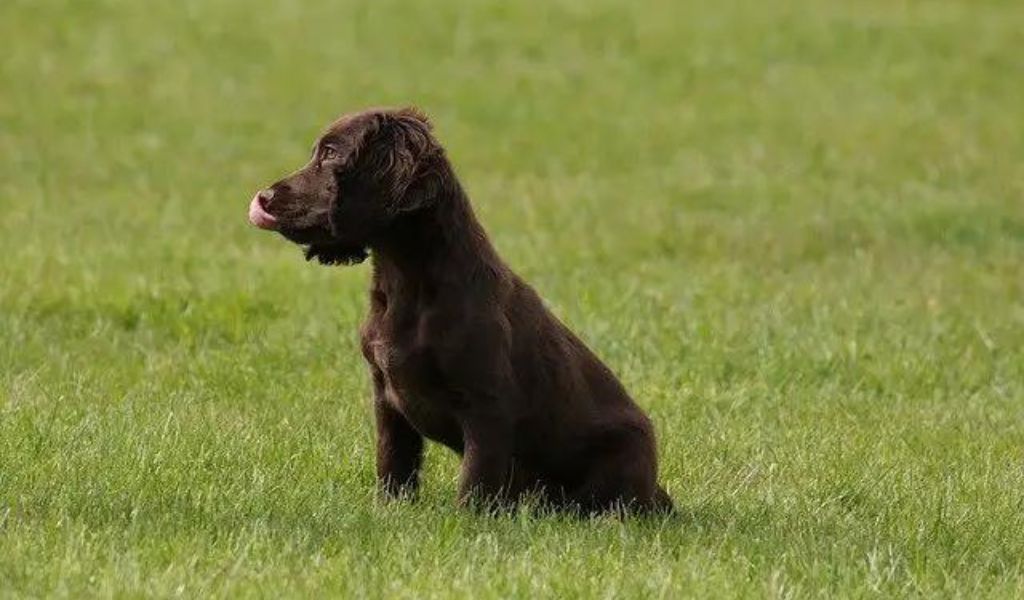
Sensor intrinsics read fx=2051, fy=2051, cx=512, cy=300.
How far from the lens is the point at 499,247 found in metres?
13.9

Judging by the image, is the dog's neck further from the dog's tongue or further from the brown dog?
the dog's tongue

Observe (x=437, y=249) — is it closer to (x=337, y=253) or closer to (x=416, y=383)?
(x=337, y=253)

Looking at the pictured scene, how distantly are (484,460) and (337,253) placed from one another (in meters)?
0.80

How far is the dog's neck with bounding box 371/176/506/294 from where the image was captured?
→ 20.9 ft

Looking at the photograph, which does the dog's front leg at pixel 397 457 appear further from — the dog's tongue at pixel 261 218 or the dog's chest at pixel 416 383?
the dog's tongue at pixel 261 218

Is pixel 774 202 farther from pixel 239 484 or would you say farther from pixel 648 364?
pixel 239 484

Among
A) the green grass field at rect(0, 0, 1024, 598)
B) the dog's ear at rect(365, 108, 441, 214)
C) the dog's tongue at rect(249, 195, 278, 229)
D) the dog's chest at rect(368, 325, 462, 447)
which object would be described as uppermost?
the dog's ear at rect(365, 108, 441, 214)

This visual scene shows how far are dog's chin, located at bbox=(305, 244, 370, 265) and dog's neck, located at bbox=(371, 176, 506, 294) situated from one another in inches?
2.1

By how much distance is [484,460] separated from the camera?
250 inches

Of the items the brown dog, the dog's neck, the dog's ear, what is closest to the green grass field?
the brown dog

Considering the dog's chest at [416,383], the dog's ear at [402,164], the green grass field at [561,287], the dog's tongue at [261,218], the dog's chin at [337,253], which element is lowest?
the green grass field at [561,287]

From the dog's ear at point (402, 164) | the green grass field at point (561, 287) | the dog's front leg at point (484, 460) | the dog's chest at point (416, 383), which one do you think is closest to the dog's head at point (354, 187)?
the dog's ear at point (402, 164)

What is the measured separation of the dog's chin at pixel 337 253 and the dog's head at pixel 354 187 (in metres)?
0.08

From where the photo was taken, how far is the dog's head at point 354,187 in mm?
6230
